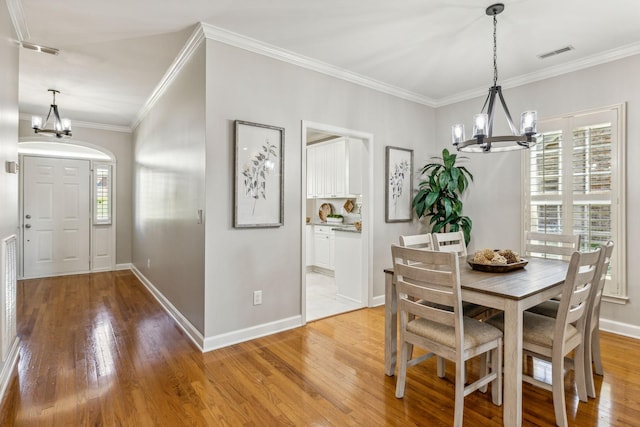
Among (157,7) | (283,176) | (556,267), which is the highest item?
(157,7)

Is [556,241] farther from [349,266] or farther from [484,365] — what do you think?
[349,266]

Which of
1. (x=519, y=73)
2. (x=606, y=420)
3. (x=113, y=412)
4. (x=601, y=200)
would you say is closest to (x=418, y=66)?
(x=519, y=73)

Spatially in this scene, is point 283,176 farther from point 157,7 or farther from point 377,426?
point 377,426

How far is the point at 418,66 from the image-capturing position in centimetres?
371

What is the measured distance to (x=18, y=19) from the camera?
272 centimetres

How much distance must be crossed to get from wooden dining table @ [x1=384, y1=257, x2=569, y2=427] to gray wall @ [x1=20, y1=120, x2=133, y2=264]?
5.96m

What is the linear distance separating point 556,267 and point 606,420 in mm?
968

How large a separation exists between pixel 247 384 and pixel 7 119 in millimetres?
2558

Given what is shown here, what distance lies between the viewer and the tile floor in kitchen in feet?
13.0

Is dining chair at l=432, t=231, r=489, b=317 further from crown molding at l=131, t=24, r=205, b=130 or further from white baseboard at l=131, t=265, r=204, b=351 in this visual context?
crown molding at l=131, t=24, r=205, b=130

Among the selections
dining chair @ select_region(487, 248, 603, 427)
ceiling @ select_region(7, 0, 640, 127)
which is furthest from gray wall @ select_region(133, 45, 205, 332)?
dining chair @ select_region(487, 248, 603, 427)

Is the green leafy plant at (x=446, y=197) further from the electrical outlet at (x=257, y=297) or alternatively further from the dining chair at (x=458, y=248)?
the electrical outlet at (x=257, y=297)

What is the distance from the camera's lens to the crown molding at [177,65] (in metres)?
2.98

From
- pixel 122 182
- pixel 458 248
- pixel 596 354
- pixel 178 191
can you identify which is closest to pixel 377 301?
pixel 458 248
